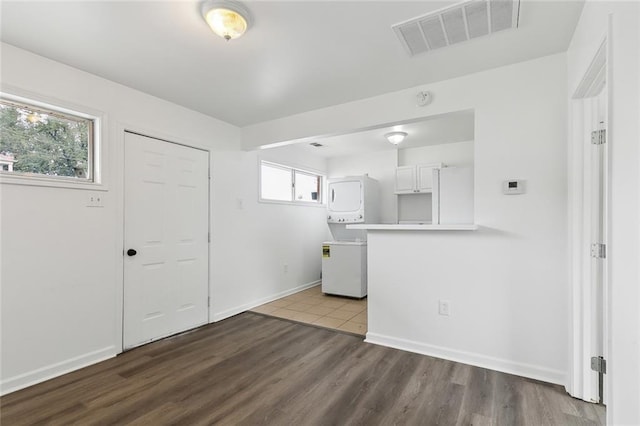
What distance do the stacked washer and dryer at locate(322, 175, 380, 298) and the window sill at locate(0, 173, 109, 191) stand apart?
3.27 m

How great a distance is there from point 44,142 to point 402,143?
4.59 meters

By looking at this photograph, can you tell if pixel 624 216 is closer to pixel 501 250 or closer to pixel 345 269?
pixel 501 250

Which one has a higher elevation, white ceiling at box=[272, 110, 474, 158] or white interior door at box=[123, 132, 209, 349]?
white ceiling at box=[272, 110, 474, 158]

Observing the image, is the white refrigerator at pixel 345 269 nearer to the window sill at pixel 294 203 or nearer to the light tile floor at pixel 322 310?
the light tile floor at pixel 322 310

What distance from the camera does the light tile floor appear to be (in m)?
3.59

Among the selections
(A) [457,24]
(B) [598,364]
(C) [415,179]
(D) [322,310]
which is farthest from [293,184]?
(B) [598,364]

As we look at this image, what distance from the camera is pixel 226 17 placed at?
1.79 m

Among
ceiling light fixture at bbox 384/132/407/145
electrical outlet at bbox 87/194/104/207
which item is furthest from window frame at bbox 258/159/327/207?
electrical outlet at bbox 87/194/104/207

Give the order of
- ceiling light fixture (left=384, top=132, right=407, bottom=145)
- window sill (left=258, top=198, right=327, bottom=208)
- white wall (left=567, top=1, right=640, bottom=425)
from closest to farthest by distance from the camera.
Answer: white wall (left=567, top=1, right=640, bottom=425) → ceiling light fixture (left=384, top=132, right=407, bottom=145) → window sill (left=258, top=198, right=327, bottom=208)

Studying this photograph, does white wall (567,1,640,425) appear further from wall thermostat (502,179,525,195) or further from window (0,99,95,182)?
window (0,99,95,182)

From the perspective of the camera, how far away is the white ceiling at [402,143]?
13.4 feet

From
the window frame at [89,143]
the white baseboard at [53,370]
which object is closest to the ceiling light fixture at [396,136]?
the window frame at [89,143]

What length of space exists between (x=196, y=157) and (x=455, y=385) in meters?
3.39

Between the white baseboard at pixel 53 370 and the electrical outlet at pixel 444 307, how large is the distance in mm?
2989
